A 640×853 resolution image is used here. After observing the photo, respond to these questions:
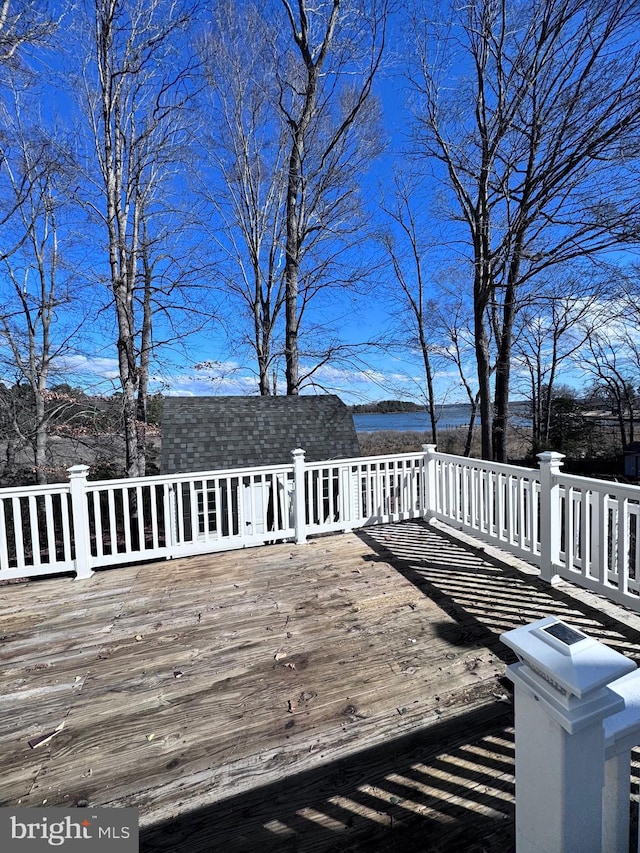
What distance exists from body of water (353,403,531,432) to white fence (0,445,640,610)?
716 centimetres

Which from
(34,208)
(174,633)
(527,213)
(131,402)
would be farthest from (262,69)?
(174,633)

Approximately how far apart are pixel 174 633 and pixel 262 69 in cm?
1110

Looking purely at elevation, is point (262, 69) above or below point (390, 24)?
above

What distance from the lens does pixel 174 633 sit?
2654 millimetres

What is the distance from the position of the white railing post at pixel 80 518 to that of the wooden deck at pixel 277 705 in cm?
25

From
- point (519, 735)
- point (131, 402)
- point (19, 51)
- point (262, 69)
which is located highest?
point (262, 69)

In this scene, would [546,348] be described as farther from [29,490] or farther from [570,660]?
[570,660]

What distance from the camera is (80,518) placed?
3742 millimetres

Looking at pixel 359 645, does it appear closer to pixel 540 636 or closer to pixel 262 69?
pixel 540 636

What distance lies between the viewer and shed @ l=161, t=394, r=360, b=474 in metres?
6.14

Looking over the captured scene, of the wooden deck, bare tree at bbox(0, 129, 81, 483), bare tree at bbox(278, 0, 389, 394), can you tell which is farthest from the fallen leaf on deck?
bare tree at bbox(278, 0, 389, 394)

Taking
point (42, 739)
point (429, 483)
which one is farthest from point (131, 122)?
point (42, 739)

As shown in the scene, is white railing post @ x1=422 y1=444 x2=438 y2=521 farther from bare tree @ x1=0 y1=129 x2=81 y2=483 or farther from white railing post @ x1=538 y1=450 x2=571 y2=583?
bare tree @ x1=0 y1=129 x2=81 y2=483

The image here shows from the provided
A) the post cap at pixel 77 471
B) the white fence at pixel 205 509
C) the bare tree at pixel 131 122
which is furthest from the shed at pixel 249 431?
the post cap at pixel 77 471
